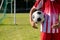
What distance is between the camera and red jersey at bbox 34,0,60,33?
350 centimetres

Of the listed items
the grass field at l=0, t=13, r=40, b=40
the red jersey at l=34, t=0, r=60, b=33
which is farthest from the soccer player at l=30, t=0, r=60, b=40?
the grass field at l=0, t=13, r=40, b=40

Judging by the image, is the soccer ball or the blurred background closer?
the soccer ball

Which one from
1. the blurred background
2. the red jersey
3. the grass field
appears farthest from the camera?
the blurred background

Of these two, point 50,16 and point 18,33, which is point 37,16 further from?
point 18,33

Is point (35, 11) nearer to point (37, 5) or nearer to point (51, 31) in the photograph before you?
point (37, 5)

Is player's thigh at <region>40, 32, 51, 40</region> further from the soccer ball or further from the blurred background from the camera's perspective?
the blurred background

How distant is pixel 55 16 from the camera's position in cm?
352

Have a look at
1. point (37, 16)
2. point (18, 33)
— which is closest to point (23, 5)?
point (18, 33)

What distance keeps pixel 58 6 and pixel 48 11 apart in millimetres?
165

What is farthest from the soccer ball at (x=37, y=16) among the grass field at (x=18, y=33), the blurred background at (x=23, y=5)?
the blurred background at (x=23, y=5)

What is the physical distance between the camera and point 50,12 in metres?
3.53

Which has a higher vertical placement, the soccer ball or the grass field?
the soccer ball

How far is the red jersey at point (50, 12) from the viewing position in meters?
3.50

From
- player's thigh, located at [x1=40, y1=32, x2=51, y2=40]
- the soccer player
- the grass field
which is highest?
the soccer player
